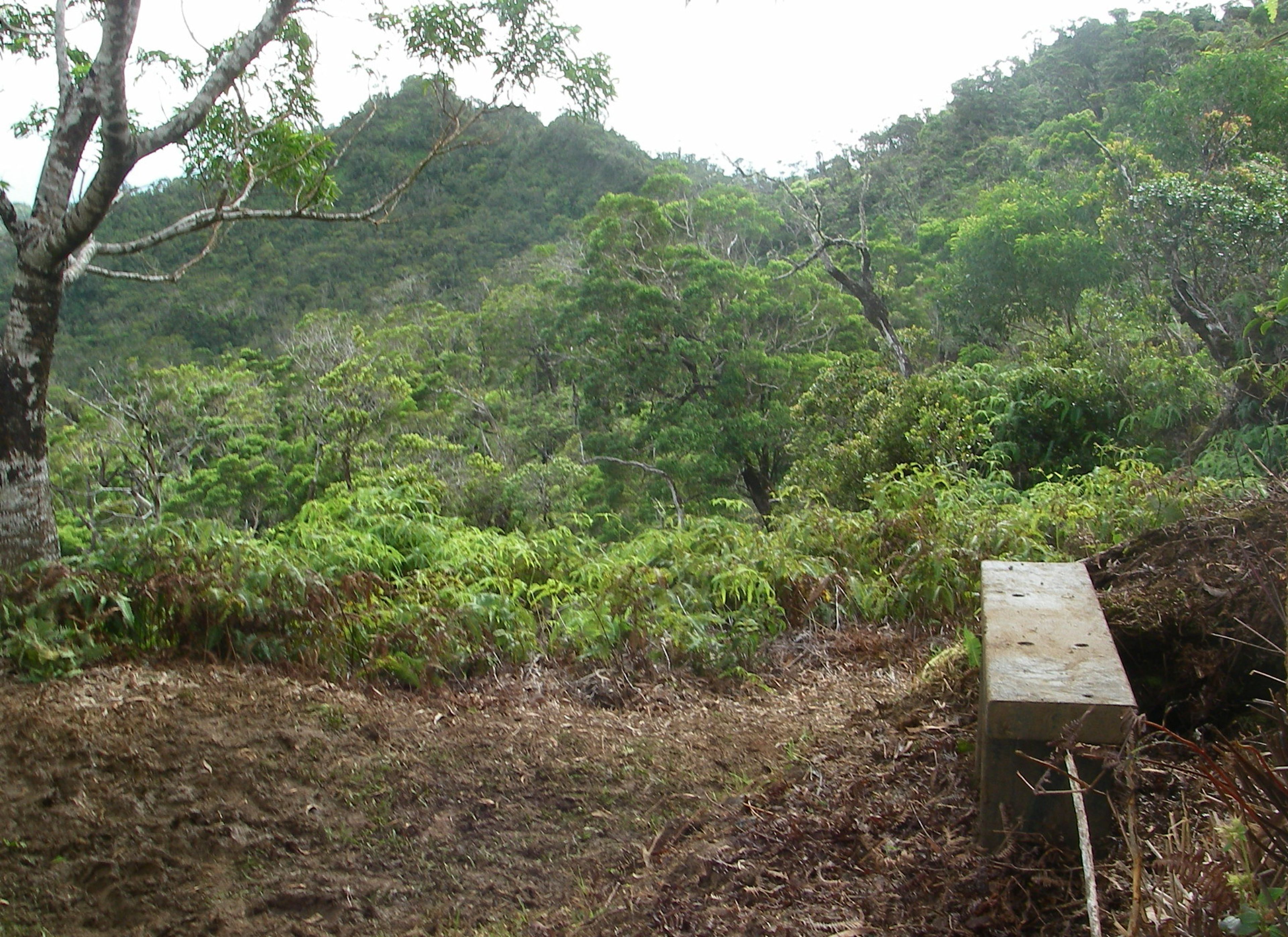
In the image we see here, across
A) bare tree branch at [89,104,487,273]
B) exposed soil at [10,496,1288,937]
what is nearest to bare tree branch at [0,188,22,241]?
bare tree branch at [89,104,487,273]

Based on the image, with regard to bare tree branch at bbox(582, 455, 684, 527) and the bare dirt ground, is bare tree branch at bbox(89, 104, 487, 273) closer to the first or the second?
the bare dirt ground

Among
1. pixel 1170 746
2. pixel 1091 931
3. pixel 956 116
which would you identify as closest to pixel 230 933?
pixel 1091 931

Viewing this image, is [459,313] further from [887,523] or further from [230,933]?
[230,933]

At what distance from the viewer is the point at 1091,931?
4.72 feet

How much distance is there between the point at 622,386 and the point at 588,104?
12.2 metres

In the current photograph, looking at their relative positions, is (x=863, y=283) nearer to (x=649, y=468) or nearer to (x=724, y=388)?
(x=724, y=388)

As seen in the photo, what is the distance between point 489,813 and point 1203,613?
206cm

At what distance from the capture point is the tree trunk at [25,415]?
419 cm

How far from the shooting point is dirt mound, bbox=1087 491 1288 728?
2.22 m

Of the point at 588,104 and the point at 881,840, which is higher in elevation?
the point at 588,104

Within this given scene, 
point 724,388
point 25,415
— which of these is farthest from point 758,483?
point 25,415

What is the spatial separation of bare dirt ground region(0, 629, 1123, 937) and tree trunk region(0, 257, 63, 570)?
3.11ft

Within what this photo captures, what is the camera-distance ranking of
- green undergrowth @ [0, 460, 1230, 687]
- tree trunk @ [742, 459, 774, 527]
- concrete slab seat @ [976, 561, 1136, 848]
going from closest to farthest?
concrete slab seat @ [976, 561, 1136, 848] < green undergrowth @ [0, 460, 1230, 687] < tree trunk @ [742, 459, 774, 527]

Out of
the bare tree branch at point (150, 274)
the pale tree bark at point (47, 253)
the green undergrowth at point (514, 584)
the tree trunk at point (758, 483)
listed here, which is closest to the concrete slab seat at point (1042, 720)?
the green undergrowth at point (514, 584)
